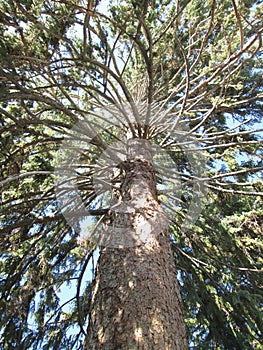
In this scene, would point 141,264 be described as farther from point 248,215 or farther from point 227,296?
point 248,215

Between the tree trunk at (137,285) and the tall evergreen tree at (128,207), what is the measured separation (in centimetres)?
1

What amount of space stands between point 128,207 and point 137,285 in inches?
37.3

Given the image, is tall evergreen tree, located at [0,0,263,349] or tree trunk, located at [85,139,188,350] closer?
tree trunk, located at [85,139,188,350]

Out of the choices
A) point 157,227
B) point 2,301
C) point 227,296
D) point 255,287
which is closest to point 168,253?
point 157,227

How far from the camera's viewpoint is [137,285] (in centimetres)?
214

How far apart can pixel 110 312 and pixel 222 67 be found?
2.98 metres

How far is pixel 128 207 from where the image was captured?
295 cm

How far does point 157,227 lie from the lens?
2.76 m

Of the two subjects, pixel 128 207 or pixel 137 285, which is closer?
pixel 137 285

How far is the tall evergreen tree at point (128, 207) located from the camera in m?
2.30

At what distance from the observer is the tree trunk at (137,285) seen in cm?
181

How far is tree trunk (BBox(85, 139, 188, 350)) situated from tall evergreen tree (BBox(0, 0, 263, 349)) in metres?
0.01

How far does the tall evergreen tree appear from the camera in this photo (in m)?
2.30

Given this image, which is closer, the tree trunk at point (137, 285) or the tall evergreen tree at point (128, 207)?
the tree trunk at point (137, 285)
